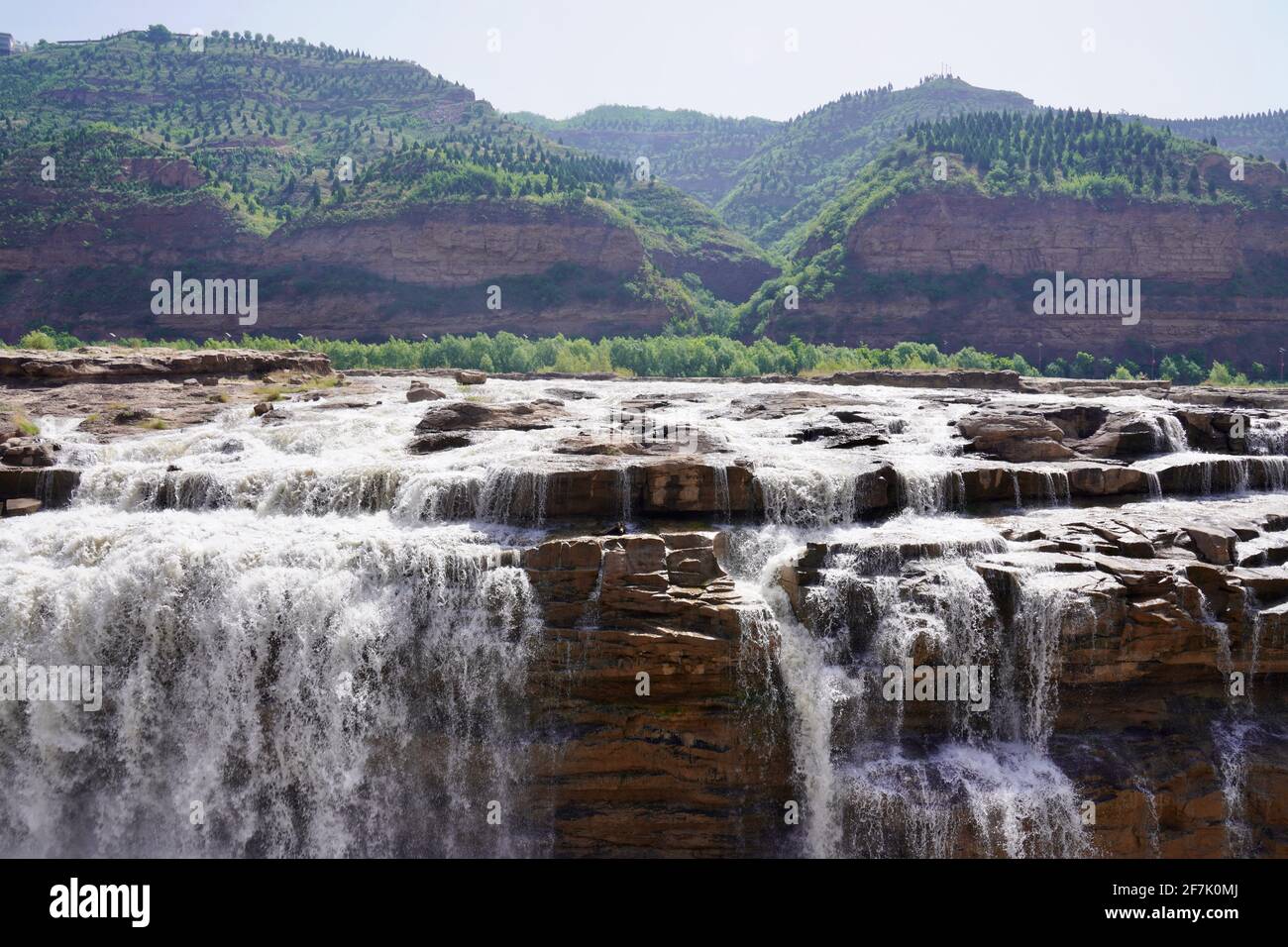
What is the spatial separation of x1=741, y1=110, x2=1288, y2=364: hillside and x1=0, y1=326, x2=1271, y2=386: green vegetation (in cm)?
575

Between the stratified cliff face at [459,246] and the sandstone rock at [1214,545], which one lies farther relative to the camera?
the stratified cliff face at [459,246]

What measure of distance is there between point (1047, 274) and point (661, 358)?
3917 centimetres

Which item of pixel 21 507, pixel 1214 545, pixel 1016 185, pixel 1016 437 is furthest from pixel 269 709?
pixel 1016 185

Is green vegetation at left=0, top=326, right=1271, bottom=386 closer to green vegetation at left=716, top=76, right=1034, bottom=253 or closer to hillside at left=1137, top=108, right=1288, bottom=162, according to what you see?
green vegetation at left=716, top=76, right=1034, bottom=253

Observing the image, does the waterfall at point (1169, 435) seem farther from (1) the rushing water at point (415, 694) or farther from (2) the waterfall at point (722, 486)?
(2) the waterfall at point (722, 486)

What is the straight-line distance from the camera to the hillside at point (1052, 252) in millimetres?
80688

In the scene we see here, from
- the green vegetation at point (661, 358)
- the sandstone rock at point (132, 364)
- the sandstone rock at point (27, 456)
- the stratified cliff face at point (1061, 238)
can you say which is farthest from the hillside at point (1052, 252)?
the sandstone rock at point (27, 456)

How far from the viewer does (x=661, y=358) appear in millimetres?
67438

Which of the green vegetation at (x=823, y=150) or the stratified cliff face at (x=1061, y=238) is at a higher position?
the green vegetation at (x=823, y=150)

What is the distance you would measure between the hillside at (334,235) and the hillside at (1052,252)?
14.5 m

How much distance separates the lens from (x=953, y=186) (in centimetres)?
9094

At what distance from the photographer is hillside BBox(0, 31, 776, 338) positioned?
81750 mm

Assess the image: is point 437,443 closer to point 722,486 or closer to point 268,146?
point 722,486

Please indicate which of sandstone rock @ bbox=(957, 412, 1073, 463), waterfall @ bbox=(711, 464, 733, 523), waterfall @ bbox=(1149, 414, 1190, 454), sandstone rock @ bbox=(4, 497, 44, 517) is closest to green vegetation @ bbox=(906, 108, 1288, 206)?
waterfall @ bbox=(1149, 414, 1190, 454)
